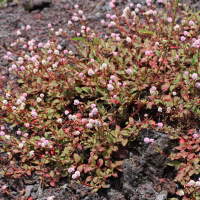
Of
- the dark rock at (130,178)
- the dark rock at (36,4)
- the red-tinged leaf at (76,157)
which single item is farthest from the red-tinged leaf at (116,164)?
the dark rock at (36,4)

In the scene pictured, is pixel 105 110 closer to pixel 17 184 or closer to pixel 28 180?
pixel 28 180

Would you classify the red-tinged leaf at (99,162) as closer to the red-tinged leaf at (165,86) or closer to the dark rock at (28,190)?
the dark rock at (28,190)

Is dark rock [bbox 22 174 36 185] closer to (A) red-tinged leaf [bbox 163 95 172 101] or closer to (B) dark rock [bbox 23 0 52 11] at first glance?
(A) red-tinged leaf [bbox 163 95 172 101]

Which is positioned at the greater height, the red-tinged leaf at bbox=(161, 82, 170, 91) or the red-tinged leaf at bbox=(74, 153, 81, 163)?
the red-tinged leaf at bbox=(161, 82, 170, 91)

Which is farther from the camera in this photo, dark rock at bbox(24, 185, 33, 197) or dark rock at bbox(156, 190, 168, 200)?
dark rock at bbox(24, 185, 33, 197)

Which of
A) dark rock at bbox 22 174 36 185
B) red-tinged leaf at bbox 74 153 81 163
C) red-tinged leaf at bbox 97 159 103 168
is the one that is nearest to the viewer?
red-tinged leaf at bbox 97 159 103 168

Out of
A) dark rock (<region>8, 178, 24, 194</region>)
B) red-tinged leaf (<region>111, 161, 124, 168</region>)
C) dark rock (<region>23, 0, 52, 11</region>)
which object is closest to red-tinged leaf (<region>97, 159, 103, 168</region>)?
red-tinged leaf (<region>111, 161, 124, 168</region>)

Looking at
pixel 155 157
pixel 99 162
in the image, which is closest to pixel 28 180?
pixel 99 162

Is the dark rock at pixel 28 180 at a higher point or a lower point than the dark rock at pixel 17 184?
higher

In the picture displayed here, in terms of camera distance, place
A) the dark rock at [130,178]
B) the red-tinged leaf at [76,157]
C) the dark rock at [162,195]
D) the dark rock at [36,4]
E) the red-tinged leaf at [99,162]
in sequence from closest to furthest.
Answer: the dark rock at [162,195], the dark rock at [130,178], the red-tinged leaf at [99,162], the red-tinged leaf at [76,157], the dark rock at [36,4]

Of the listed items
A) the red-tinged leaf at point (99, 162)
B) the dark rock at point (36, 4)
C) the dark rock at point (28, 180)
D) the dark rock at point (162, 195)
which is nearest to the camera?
the dark rock at point (162, 195)
